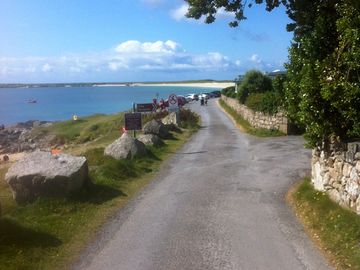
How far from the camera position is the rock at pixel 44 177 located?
40.8ft

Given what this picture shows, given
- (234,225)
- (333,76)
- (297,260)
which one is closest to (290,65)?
(333,76)

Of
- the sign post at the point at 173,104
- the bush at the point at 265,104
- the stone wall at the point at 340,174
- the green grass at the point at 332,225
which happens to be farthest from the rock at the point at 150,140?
the sign post at the point at 173,104

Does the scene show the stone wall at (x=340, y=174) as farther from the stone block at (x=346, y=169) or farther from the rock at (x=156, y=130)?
the rock at (x=156, y=130)

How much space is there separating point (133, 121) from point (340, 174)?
13.6 m

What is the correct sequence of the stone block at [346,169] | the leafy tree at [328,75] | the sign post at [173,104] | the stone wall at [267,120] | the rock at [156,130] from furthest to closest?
the sign post at [173,104]
the stone wall at [267,120]
the rock at [156,130]
the stone block at [346,169]
the leafy tree at [328,75]

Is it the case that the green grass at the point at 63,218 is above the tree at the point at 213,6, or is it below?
below

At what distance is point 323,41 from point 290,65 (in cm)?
140

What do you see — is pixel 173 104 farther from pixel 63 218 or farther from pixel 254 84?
pixel 63 218

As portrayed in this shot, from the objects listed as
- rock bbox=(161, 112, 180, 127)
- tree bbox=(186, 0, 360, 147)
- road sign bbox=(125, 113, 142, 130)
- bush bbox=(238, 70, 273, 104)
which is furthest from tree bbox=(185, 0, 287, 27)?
bush bbox=(238, 70, 273, 104)

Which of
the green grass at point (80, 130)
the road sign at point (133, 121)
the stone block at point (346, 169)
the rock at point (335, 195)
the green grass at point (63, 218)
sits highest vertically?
the stone block at point (346, 169)

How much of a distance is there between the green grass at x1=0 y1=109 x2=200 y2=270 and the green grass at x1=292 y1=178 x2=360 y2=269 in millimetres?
4246

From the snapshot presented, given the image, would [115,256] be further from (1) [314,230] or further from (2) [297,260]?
(1) [314,230]

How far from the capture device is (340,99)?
1065 cm

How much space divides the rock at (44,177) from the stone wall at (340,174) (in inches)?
228
